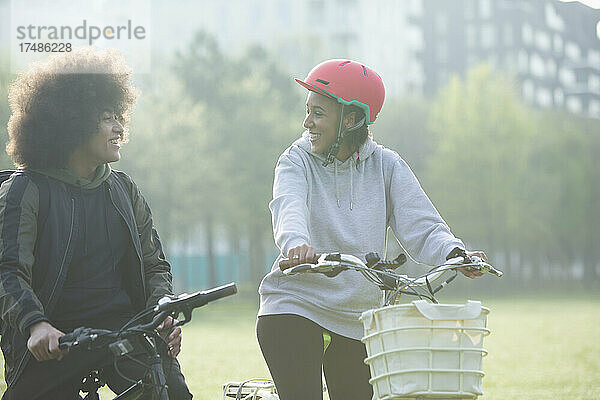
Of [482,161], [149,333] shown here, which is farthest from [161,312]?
[482,161]

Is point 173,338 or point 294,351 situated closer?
point 294,351

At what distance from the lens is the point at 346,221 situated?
420 cm

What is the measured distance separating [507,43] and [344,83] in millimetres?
64463

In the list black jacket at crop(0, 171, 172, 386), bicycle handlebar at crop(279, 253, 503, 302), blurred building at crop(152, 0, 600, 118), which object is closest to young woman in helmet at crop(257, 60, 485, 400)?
bicycle handlebar at crop(279, 253, 503, 302)

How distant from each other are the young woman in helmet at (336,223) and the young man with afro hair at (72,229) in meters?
0.55

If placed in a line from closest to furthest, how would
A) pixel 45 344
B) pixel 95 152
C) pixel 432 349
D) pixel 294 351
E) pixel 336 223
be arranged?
pixel 432 349
pixel 45 344
pixel 294 351
pixel 336 223
pixel 95 152

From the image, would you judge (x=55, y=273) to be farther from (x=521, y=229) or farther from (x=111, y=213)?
(x=521, y=229)

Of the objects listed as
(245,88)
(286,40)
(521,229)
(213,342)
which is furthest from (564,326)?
(286,40)

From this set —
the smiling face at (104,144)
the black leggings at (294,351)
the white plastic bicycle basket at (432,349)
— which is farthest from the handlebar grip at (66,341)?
the white plastic bicycle basket at (432,349)

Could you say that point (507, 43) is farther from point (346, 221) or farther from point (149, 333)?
point (149, 333)

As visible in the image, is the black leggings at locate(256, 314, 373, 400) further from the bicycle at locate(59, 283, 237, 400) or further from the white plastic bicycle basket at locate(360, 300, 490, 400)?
the white plastic bicycle basket at locate(360, 300, 490, 400)

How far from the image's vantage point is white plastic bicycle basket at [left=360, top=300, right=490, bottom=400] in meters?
3.01

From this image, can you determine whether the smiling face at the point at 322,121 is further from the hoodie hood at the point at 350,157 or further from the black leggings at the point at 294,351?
the black leggings at the point at 294,351

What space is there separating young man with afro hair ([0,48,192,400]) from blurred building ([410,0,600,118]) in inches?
2306
